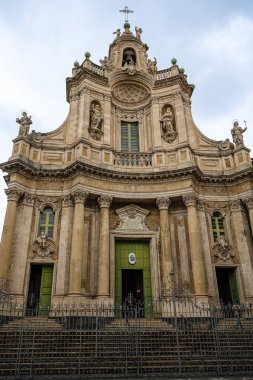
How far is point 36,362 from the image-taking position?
904 centimetres

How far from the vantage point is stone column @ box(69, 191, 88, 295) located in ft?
48.1

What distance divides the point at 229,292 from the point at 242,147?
26.7 feet

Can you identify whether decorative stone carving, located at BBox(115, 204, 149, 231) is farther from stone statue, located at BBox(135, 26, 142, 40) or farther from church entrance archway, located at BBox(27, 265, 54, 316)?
stone statue, located at BBox(135, 26, 142, 40)

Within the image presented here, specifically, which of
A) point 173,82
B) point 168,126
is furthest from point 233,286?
point 173,82

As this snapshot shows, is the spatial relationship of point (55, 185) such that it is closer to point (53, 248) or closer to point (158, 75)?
point (53, 248)

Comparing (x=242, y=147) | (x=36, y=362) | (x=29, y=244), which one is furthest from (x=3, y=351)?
(x=242, y=147)

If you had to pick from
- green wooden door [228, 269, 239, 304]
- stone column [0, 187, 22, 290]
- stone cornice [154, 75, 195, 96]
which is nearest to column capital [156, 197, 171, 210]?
green wooden door [228, 269, 239, 304]

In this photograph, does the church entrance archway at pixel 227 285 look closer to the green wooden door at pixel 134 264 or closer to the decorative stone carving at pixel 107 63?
the green wooden door at pixel 134 264

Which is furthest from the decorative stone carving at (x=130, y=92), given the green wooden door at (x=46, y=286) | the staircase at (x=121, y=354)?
the staircase at (x=121, y=354)

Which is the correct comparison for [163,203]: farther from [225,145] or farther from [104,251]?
[225,145]

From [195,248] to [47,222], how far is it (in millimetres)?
7664

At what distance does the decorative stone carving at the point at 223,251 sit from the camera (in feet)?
55.5

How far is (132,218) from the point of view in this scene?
707 inches

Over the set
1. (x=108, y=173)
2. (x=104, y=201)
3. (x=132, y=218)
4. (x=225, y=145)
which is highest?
(x=225, y=145)
